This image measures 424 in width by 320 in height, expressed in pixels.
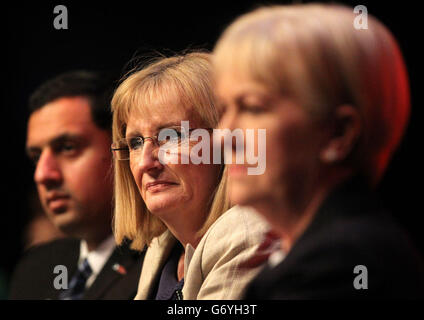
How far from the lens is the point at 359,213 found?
1.05m

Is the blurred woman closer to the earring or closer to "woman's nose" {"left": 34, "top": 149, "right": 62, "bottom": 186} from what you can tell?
the earring

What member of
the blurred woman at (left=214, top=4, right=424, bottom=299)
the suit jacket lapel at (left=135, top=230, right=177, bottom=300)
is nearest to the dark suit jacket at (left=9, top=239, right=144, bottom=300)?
the suit jacket lapel at (left=135, top=230, right=177, bottom=300)

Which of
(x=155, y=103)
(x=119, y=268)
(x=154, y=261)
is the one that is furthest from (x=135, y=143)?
(x=119, y=268)

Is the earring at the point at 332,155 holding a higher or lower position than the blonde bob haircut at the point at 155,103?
lower

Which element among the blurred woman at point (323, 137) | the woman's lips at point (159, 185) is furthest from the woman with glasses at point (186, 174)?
the blurred woman at point (323, 137)

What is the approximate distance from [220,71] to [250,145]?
15 centimetres

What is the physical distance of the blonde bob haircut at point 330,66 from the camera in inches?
40.5

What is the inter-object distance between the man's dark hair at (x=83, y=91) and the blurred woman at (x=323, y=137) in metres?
1.32

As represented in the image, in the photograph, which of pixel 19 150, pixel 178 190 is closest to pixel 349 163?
pixel 178 190

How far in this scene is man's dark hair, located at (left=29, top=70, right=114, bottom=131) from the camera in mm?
2363

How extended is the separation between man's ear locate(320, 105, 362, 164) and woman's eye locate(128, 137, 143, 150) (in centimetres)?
71

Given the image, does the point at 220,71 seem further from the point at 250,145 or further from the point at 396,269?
the point at 396,269

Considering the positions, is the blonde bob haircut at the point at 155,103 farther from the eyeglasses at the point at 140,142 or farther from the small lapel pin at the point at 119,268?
the small lapel pin at the point at 119,268
